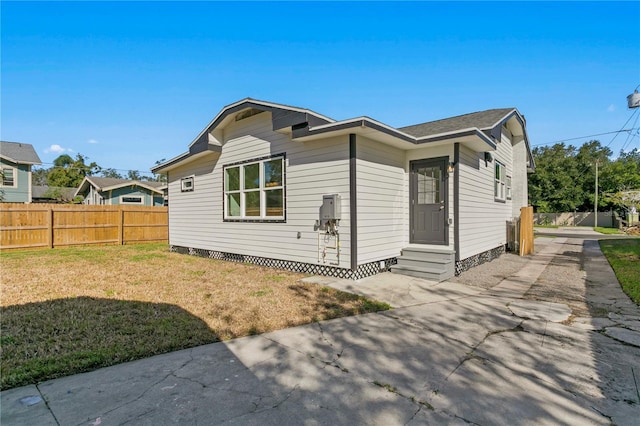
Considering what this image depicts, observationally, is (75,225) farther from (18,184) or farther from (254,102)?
(18,184)

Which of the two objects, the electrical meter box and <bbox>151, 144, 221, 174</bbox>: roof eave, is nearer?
the electrical meter box

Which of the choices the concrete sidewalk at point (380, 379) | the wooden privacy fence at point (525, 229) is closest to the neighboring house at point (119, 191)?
the wooden privacy fence at point (525, 229)

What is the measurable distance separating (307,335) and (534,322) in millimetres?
2897

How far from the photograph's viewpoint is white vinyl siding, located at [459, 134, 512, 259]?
23.4 feet

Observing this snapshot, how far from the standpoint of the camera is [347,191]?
6.17m

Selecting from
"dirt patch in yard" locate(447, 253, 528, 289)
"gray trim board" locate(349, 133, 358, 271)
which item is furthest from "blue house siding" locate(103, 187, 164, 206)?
"dirt patch in yard" locate(447, 253, 528, 289)

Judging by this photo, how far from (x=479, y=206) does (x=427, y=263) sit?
2.68 meters

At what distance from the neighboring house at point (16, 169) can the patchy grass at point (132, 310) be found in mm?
17907

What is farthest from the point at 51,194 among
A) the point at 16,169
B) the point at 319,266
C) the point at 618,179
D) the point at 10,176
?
the point at 618,179

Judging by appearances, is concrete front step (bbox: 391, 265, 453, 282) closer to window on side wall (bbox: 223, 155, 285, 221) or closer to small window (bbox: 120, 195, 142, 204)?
window on side wall (bbox: 223, 155, 285, 221)

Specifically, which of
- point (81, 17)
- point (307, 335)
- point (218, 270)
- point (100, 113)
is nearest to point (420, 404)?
point (307, 335)

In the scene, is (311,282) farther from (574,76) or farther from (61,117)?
(61,117)

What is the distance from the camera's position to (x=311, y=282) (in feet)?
19.8

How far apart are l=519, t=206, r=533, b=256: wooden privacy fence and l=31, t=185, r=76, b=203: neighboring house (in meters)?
33.9
